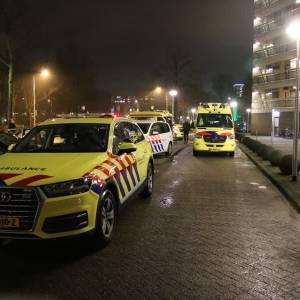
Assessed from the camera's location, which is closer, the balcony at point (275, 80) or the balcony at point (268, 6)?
the balcony at point (275, 80)

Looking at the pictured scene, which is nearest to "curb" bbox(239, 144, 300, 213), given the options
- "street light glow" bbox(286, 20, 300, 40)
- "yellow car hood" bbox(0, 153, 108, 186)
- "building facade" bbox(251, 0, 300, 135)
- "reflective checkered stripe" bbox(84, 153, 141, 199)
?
"reflective checkered stripe" bbox(84, 153, 141, 199)

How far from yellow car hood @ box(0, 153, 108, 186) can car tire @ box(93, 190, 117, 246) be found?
500 mm

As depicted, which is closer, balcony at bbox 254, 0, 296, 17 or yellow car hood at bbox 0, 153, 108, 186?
yellow car hood at bbox 0, 153, 108, 186

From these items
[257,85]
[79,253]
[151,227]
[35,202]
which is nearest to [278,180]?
[151,227]

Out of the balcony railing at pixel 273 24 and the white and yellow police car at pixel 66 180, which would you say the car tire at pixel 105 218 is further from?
the balcony railing at pixel 273 24

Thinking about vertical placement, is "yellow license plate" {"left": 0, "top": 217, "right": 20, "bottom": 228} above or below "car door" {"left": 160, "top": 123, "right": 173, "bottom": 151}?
below

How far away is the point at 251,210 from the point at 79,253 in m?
4.03

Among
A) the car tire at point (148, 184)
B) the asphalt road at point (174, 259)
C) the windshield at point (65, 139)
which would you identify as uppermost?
the windshield at point (65, 139)

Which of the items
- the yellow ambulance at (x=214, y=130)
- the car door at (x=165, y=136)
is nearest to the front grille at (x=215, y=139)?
the yellow ambulance at (x=214, y=130)

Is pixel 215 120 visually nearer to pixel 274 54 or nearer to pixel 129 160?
pixel 129 160

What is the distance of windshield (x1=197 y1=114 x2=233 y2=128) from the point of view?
1973 cm

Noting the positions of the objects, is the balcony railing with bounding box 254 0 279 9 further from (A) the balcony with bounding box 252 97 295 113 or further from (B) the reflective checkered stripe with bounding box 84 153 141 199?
(B) the reflective checkered stripe with bounding box 84 153 141 199

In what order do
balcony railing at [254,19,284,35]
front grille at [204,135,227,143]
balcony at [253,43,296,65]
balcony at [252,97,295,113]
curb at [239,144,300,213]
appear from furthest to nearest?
balcony railing at [254,19,284,35]
balcony at [252,97,295,113]
balcony at [253,43,296,65]
front grille at [204,135,227,143]
curb at [239,144,300,213]

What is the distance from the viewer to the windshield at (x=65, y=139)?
647 cm
